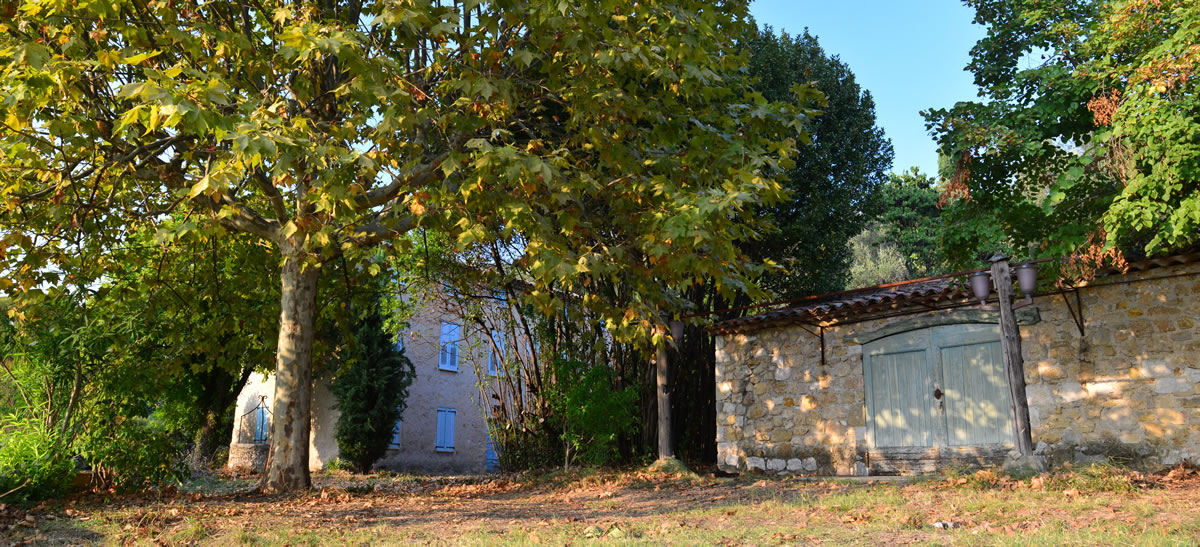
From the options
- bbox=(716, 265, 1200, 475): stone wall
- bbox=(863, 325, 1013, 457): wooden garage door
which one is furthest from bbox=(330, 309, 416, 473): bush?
bbox=(863, 325, 1013, 457): wooden garage door

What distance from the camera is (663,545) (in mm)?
5555

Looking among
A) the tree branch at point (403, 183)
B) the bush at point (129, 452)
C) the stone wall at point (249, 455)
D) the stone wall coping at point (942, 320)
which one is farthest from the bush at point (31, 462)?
the stone wall at point (249, 455)

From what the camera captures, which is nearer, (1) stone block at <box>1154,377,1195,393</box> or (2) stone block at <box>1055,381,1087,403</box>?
(1) stone block at <box>1154,377,1195,393</box>

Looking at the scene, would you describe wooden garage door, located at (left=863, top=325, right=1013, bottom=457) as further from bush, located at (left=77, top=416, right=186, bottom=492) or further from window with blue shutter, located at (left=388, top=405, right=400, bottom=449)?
window with blue shutter, located at (left=388, top=405, right=400, bottom=449)

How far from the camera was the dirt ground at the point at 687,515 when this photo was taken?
5770 millimetres

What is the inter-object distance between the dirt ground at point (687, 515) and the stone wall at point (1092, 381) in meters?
0.78

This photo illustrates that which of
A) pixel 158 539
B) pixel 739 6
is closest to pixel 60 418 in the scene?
pixel 158 539

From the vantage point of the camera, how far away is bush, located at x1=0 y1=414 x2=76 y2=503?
25.3 feet

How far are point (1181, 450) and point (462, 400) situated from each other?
48.8 feet

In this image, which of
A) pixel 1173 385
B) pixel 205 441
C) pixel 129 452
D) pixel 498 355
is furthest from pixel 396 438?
pixel 1173 385

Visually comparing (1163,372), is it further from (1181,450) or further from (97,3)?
(97,3)

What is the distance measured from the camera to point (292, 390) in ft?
28.4

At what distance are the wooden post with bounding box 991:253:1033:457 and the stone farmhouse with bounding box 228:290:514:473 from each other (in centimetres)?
1112

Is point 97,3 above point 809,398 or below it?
above
